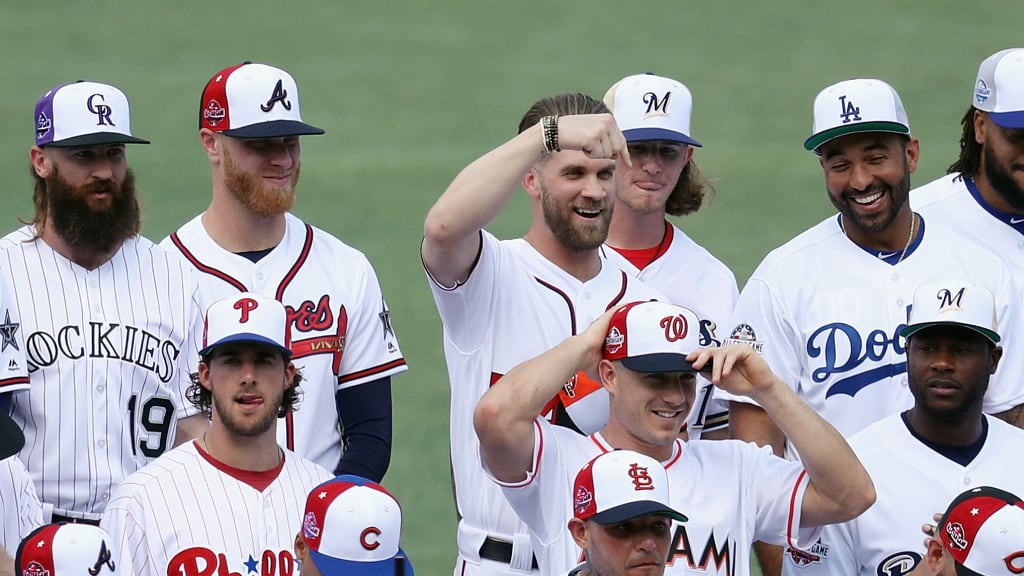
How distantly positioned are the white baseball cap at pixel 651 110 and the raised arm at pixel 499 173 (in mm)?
1215

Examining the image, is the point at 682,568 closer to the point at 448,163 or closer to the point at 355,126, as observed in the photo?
the point at 448,163

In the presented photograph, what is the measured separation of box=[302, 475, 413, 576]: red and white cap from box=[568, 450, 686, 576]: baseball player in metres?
0.50

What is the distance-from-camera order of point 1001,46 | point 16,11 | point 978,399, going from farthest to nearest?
point 16,11 < point 1001,46 < point 978,399

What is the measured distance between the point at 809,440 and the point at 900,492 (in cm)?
52

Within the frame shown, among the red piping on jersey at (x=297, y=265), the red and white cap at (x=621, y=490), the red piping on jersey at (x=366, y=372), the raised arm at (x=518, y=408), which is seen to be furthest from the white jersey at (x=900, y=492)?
the red piping on jersey at (x=297, y=265)

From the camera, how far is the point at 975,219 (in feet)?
21.1

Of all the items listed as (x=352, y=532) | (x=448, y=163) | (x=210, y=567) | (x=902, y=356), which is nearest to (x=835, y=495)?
(x=902, y=356)

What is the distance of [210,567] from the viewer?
5082 mm

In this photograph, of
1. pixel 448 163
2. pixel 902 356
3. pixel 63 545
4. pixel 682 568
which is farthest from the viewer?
pixel 448 163

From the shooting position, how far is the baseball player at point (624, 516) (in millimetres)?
4586

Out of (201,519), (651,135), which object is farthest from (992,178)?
(201,519)

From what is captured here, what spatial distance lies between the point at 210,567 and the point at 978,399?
93.5 inches

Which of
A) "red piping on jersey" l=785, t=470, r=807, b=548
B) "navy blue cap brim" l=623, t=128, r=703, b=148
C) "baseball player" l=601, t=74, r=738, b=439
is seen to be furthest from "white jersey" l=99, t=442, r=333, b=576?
"navy blue cap brim" l=623, t=128, r=703, b=148

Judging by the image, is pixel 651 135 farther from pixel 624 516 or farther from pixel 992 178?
pixel 624 516
